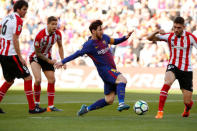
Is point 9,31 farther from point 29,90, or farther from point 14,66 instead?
point 29,90

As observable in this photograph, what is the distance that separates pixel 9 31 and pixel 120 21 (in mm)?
14349

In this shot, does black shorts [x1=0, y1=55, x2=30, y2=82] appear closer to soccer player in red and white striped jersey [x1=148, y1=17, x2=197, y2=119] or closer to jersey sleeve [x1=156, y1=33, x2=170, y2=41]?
soccer player in red and white striped jersey [x1=148, y1=17, x2=197, y2=119]

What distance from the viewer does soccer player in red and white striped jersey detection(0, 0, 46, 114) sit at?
972 cm

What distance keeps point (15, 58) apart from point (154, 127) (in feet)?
12.1

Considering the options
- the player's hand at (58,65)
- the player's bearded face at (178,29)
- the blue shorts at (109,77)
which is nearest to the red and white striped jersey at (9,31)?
the player's hand at (58,65)

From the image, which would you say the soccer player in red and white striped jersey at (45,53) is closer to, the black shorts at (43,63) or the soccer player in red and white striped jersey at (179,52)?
the black shorts at (43,63)

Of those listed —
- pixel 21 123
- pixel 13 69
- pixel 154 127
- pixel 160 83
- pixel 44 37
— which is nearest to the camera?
pixel 154 127

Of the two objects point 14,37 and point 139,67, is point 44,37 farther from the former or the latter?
point 139,67

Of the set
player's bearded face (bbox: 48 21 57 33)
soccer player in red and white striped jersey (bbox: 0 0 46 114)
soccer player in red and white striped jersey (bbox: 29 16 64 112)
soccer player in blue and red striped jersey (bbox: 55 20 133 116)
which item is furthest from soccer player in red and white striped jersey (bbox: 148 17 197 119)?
soccer player in red and white striped jersey (bbox: 0 0 46 114)

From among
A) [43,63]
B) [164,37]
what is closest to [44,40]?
[43,63]

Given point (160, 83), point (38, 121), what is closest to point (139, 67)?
point (160, 83)

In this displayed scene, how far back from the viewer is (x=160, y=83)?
70.7 feet

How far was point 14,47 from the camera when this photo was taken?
31.9 ft

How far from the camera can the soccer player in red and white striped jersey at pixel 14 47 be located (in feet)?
31.9
